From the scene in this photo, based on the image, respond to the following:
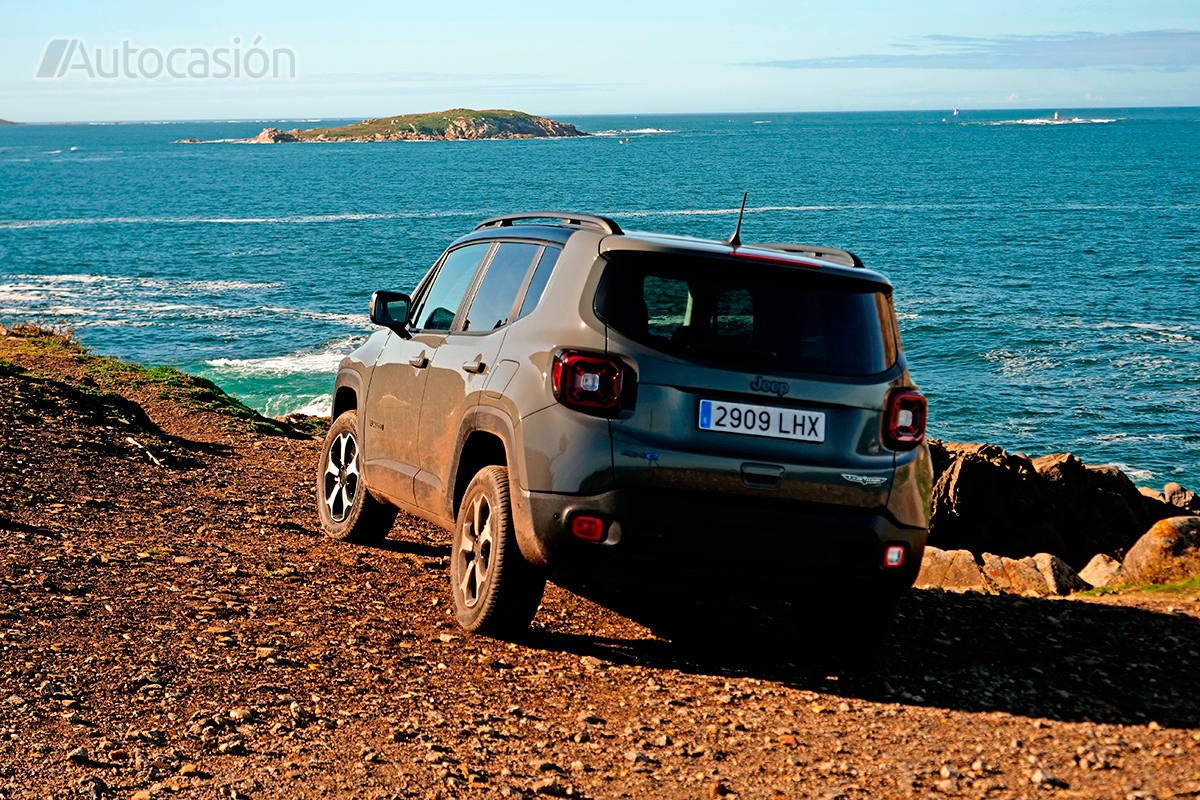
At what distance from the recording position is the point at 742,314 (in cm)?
562

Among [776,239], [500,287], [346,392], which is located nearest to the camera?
[500,287]

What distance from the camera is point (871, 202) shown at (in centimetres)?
8938

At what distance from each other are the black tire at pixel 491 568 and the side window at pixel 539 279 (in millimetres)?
767

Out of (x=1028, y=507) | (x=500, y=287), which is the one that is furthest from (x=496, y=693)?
(x=1028, y=507)

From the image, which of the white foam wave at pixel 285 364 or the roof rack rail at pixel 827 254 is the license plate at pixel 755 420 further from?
the white foam wave at pixel 285 364

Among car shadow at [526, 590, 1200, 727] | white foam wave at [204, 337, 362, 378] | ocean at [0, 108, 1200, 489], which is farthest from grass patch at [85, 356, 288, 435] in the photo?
white foam wave at [204, 337, 362, 378]

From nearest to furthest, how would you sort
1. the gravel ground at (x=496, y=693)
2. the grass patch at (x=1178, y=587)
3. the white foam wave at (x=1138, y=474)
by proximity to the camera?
1. the gravel ground at (x=496, y=693)
2. the grass patch at (x=1178, y=587)
3. the white foam wave at (x=1138, y=474)

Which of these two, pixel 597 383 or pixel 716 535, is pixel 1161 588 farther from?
pixel 597 383

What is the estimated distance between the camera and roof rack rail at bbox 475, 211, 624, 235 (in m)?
5.88

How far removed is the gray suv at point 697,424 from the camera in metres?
5.39

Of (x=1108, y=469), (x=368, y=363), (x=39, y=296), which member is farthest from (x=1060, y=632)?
(x=39, y=296)

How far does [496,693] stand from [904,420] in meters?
2.13

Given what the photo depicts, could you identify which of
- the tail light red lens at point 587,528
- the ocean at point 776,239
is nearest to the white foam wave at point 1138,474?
the ocean at point 776,239

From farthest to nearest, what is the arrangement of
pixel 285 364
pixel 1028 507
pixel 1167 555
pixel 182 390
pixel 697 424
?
1. pixel 285 364
2. pixel 182 390
3. pixel 1028 507
4. pixel 1167 555
5. pixel 697 424
